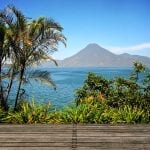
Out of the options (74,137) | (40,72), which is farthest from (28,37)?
(74,137)

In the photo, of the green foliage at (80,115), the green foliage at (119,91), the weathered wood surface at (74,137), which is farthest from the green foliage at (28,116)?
the green foliage at (119,91)

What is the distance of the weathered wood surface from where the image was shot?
6125mm

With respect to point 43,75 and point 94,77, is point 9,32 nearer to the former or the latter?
point 43,75

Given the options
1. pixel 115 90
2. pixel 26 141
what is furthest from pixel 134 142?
pixel 115 90

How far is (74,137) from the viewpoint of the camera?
22.1 ft

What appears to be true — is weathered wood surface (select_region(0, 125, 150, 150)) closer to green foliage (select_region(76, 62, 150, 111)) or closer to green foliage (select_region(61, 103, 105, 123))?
green foliage (select_region(61, 103, 105, 123))

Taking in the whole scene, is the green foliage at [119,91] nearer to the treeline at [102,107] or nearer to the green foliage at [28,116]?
the treeline at [102,107]

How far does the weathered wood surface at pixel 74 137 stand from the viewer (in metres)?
6.12

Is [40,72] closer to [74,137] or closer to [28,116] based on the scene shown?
[28,116]

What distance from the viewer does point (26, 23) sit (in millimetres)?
14023

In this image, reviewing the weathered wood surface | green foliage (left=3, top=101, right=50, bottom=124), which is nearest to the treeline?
green foliage (left=3, top=101, right=50, bottom=124)

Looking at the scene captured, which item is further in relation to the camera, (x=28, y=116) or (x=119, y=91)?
(x=119, y=91)

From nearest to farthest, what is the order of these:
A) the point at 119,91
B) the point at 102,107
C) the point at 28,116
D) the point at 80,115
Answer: the point at 80,115, the point at 28,116, the point at 102,107, the point at 119,91

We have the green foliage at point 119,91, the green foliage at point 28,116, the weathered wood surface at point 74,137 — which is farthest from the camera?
the green foliage at point 119,91
